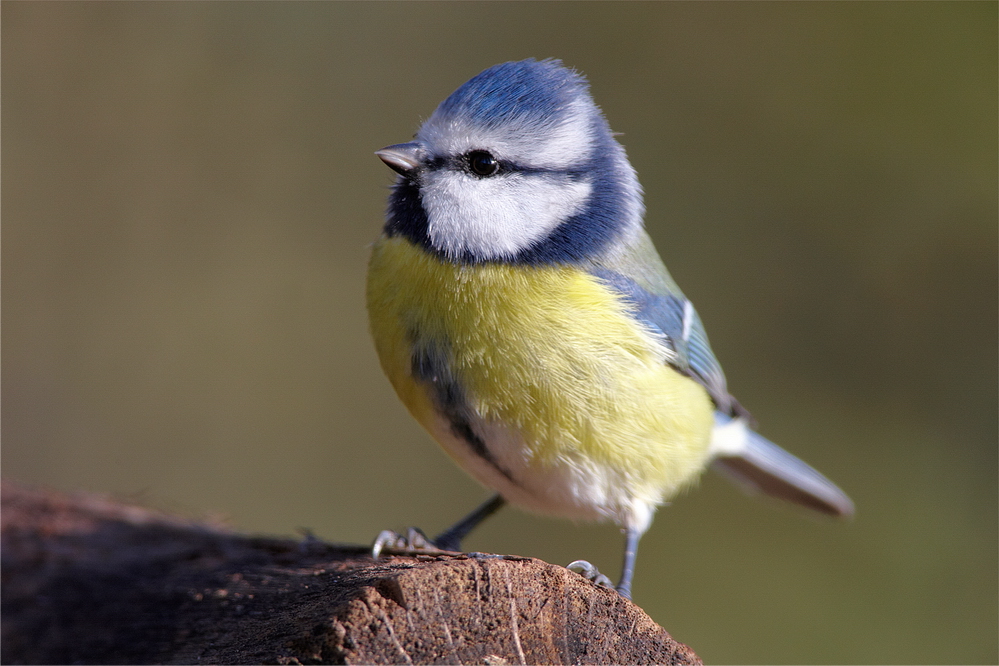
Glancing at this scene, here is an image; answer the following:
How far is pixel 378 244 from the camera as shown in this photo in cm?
174

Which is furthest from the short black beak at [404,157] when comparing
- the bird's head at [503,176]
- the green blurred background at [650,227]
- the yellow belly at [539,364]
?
the green blurred background at [650,227]

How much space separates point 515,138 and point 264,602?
0.94 m

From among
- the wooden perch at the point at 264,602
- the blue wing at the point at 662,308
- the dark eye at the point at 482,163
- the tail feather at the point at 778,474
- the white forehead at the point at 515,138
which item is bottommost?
the wooden perch at the point at 264,602

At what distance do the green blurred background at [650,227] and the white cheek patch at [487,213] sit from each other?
1.92m

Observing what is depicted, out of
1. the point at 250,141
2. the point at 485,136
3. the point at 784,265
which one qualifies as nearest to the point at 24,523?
the point at 485,136

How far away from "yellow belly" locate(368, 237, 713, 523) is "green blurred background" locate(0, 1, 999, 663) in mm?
A: 1755

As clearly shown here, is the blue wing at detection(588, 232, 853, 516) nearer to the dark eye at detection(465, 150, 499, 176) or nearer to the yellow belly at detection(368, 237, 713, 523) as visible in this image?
the yellow belly at detection(368, 237, 713, 523)

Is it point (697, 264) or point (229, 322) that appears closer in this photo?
point (697, 264)

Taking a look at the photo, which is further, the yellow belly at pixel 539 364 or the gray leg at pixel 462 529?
the gray leg at pixel 462 529

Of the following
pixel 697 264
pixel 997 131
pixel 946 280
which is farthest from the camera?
pixel 697 264

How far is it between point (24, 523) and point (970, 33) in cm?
348

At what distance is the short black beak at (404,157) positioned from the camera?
158 centimetres

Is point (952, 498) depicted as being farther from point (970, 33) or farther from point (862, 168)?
point (970, 33)

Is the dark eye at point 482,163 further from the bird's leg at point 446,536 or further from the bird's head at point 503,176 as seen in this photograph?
the bird's leg at point 446,536
